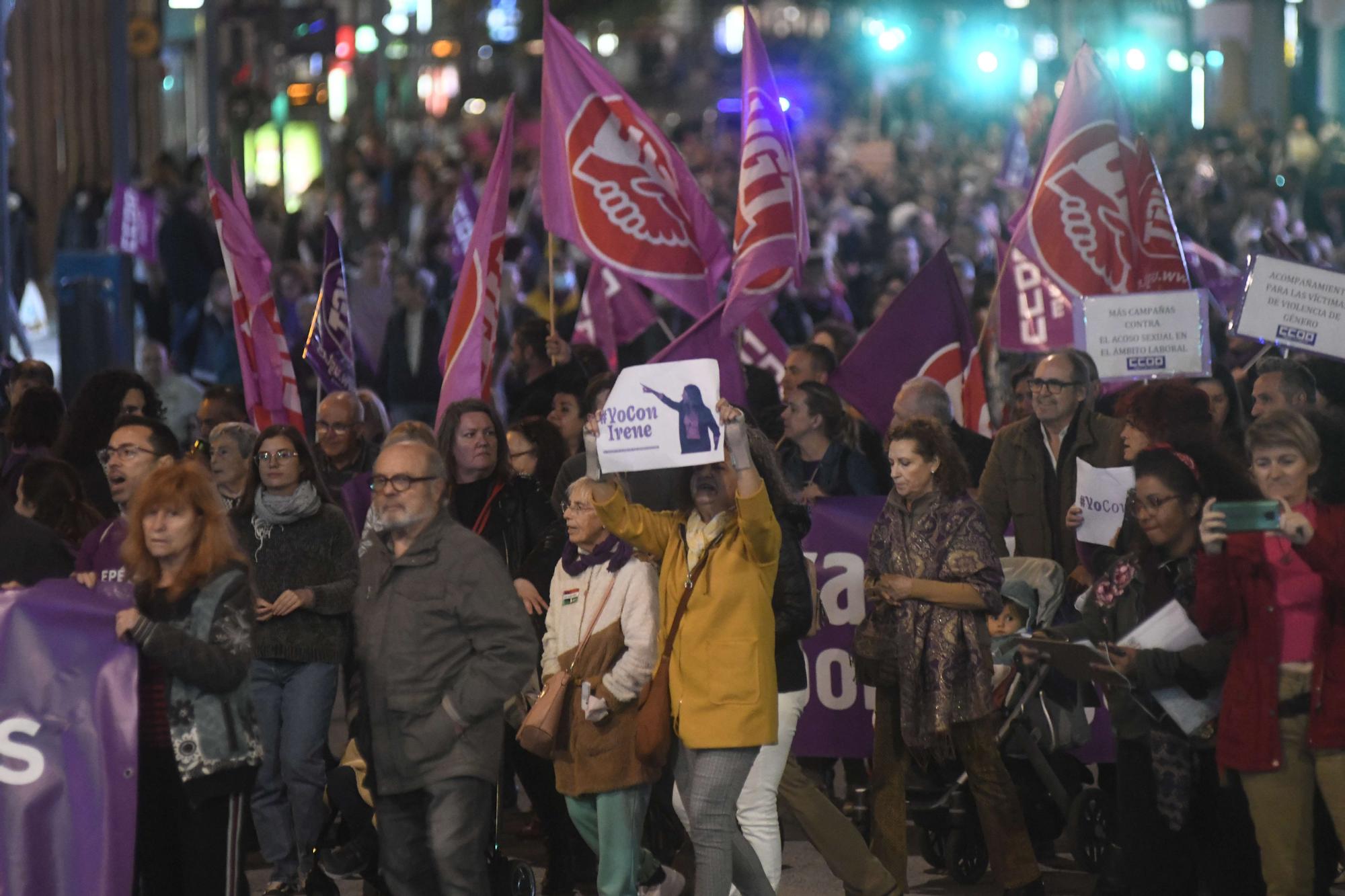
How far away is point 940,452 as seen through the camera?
8.23 m

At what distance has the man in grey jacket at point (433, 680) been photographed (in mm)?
6957

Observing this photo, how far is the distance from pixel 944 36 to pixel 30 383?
2863 inches

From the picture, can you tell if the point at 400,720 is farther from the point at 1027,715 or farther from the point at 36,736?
the point at 1027,715

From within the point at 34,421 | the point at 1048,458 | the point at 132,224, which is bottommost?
the point at 1048,458

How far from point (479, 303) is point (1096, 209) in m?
3.23

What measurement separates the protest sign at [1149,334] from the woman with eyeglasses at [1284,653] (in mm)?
3360

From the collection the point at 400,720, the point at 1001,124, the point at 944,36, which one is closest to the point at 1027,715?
the point at 400,720

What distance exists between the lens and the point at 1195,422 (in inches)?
333

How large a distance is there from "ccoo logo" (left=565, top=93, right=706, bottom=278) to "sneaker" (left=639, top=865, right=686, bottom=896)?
4.27 m

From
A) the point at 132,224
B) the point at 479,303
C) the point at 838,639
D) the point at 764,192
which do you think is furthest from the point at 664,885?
the point at 132,224

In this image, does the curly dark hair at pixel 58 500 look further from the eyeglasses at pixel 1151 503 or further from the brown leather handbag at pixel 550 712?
the eyeglasses at pixel 1151 503

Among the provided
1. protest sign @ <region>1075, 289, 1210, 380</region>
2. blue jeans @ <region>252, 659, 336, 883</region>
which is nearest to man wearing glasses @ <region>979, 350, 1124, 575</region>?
protest sign @ <region>1075, 289, 1210, 380</region>

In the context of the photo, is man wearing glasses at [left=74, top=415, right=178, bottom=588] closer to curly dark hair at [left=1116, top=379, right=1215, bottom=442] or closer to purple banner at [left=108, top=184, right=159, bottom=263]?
curly dark hair at [left=1116, top=379, right=1215, bottom=442]

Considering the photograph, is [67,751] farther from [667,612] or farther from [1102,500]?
[1102,500]
